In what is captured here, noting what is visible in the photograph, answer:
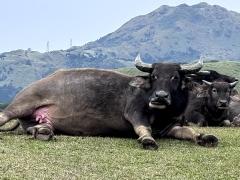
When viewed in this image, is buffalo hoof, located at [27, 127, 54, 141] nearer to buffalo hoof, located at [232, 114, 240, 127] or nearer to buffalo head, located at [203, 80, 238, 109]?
buffalo head, located at [203, 80, 238, 109]

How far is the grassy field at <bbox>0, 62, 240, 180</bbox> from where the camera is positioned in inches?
321

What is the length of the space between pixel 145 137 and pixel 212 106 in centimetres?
823

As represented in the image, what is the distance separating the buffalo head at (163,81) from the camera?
39.0ft

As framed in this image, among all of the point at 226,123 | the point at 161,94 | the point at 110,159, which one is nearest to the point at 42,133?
the point at 161,94

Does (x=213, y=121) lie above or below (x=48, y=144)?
below

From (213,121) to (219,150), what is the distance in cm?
836

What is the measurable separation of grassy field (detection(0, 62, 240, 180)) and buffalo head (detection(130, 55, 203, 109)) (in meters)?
0.95

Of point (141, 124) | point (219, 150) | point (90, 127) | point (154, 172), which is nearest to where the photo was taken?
point (154, 172)

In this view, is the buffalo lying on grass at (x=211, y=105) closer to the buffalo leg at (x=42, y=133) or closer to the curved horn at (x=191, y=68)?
the curved horn at (x=191, y=68)

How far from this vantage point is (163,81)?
40.0 feet

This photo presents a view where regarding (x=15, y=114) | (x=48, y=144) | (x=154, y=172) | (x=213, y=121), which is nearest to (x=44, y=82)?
(x=15, y=114)

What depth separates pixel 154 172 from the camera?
27.5ft

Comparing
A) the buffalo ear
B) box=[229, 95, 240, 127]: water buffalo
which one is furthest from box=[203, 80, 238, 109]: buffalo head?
the buffalo ear

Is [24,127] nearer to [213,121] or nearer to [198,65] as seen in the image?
[198,65]
